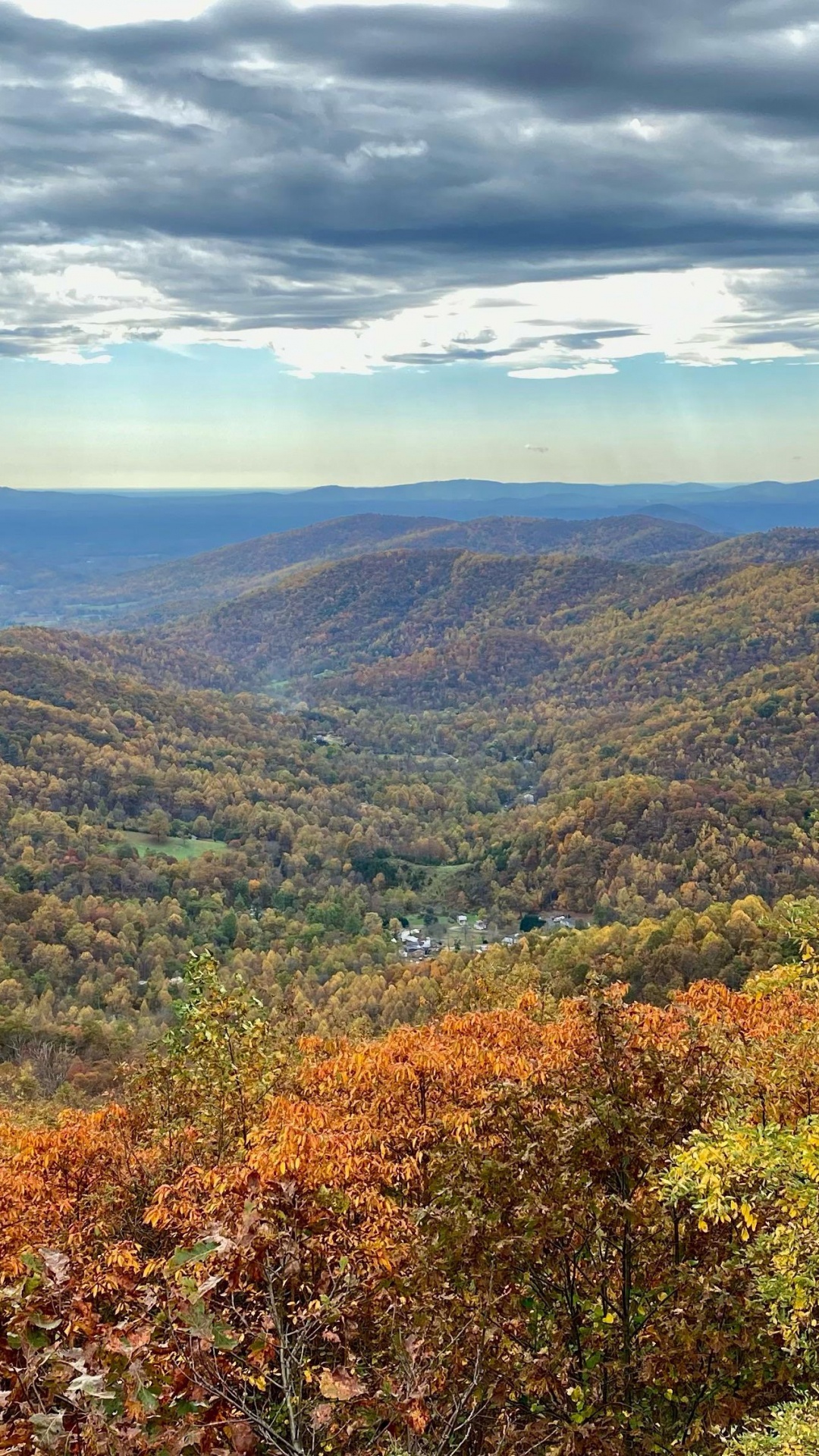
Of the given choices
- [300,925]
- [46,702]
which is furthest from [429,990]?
[46,702]

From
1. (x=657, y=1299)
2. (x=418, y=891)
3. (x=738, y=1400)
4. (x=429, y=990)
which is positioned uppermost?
(x=657, y=1299)

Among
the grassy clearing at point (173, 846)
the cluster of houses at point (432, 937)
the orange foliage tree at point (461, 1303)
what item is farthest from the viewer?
the grassy clearing at point (173, 846)

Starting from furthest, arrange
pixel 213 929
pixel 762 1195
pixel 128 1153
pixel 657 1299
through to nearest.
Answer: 1. pixel 213 929
2. pixel 128 1153
3. pixel 657 1299
4. pixel 762 1195

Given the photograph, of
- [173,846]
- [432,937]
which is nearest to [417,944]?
[432,937]

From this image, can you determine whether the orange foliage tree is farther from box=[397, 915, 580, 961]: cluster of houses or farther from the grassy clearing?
the grassy clearing

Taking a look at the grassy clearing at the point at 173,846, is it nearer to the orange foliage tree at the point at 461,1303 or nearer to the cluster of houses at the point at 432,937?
the cluster of houses at the point at 432,937

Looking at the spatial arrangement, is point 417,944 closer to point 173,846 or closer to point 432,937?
point 432,937

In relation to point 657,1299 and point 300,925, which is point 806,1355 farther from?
point 300,925

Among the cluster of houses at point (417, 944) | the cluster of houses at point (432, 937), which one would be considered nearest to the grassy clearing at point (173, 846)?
the cluster of houses at point (417, 944)

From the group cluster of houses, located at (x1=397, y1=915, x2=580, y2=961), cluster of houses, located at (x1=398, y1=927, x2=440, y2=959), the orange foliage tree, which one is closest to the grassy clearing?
cluster of houses, located at (x1=398, y1=927, x2=440, y2=959)

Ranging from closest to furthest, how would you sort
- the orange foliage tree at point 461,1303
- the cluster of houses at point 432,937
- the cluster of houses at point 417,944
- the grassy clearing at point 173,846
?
the orange foliage tree at point 461,1303
the cluster of houses at point 417,944
the cluster of houses at point 432,937
the grassy clearing at point 173,846

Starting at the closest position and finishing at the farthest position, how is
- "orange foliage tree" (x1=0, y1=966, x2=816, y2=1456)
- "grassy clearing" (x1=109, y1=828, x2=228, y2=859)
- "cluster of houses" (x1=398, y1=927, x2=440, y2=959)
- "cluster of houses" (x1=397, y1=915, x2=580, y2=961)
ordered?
"orange foliage tree" (x1=0, y1=966, x2=816, y2=1456) → "cluster of houses" (x1=398, y1=927, x2=440, y2=959) → "cluster of houses" (x1=397, y1=915, x2=580, y2=961) → "grassy clearing" (x1=109, y1=828, x2=228, y2=859)
